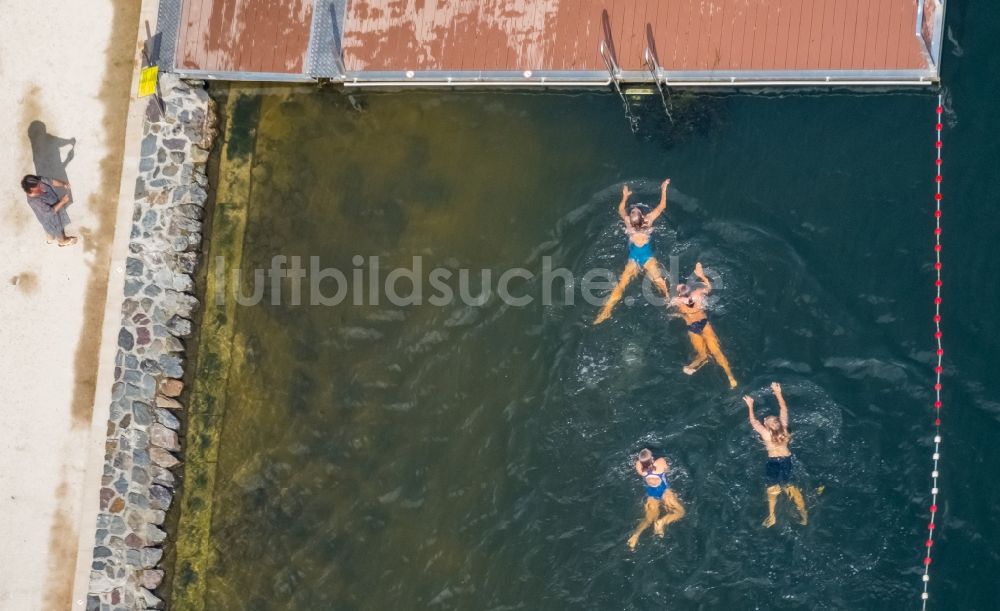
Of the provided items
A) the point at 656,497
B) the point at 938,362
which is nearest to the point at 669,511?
the point at 656,497

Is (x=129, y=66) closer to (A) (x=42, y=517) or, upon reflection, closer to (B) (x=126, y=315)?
(B) (x=126, y=315)

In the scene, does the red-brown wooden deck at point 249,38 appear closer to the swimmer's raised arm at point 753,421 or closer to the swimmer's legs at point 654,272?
the swimmer's legs at point 654,272

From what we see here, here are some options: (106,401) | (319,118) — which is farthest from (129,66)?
(106,401)

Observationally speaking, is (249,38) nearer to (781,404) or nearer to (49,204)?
(49,204)

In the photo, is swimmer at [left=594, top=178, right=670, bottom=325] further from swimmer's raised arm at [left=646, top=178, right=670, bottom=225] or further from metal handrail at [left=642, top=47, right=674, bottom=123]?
metal handrail at [left=642, top=47, right=674, bottom=123]

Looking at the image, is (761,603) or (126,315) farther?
(126,315)

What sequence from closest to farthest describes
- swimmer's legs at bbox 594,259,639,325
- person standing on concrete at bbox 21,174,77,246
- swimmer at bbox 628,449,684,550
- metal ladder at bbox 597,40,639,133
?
swimmer at bbox 628,449,684,550, metal ladder at bbox 597,40,639,133, person standing on concrete at bbox 21,174,77,246, swimmer's legs at bbox 594,259,639,325

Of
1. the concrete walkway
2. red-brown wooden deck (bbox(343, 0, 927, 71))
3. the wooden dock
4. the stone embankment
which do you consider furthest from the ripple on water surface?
the concrete walkway
